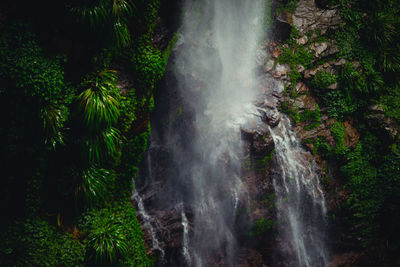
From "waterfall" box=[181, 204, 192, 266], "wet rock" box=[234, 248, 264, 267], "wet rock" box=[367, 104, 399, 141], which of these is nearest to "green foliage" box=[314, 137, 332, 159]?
"wet rock" box=[367, 104, 399, 141]

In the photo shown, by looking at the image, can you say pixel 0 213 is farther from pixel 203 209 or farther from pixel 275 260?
pixel 275 260

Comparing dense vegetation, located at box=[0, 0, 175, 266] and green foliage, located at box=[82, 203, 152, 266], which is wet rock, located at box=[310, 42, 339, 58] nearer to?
dense vegetation, located at box=[0, 0, 175, 266]

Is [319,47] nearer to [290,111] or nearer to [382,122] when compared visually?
[290,111]

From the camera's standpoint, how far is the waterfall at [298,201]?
9219 millimetres

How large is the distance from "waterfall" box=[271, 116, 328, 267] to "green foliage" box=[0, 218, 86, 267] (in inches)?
237

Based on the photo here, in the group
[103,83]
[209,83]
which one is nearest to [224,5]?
[209,83]

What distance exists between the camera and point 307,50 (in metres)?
10.8

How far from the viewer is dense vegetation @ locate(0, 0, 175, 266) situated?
5.65 m

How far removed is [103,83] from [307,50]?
312 inches

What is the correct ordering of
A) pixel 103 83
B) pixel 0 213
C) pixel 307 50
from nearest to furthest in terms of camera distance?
pixel 0 213
pixel 103 83
pixel 307 50

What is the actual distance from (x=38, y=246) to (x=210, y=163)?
5051 mm

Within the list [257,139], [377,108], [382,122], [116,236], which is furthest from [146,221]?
[377,108]

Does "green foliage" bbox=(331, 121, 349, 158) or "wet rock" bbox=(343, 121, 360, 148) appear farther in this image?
"wet rock" bbox=(343, 121, 360, 148)

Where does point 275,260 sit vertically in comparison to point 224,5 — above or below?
below
